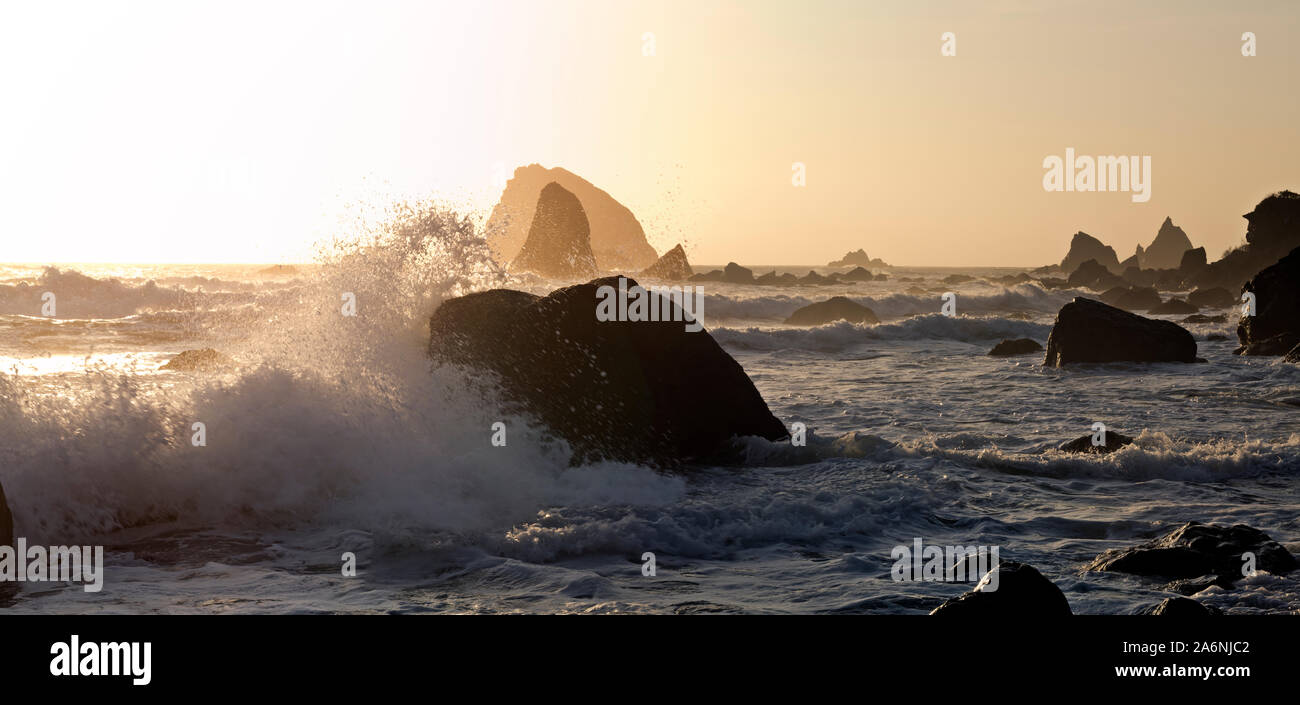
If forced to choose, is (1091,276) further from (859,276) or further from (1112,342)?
(1112,342)

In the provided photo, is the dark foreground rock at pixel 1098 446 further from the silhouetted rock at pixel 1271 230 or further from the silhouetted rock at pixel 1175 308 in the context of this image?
the silhouetted rock at pixel 1271 230

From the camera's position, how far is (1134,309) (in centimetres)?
4916

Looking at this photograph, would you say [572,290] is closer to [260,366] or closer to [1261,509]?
[260,366]

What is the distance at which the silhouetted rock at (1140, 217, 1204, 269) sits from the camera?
143625 millimetres

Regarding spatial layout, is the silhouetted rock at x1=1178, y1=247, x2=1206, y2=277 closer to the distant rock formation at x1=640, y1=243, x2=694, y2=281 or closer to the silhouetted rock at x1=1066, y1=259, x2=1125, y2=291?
the silhouetted rock at x1=1066, y1=259, x2=1125, y2=291

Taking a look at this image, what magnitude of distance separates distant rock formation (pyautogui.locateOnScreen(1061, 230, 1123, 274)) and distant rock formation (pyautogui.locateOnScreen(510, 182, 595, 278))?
84.1 m

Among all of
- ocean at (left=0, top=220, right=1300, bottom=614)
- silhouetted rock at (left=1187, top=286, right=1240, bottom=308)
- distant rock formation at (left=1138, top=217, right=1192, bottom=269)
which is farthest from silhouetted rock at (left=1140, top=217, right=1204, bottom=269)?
ocean at (left=0, top=220, right=1300, bottom=614)

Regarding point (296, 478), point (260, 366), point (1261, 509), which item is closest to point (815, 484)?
point (1261, 509)

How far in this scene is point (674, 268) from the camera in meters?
84.4

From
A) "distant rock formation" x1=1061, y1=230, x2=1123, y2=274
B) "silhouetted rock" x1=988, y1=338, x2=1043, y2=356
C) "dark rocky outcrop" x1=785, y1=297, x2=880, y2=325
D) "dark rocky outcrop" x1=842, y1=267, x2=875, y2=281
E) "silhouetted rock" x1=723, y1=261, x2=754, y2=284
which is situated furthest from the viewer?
"distant rock formation" x1=1061, y1=230, x2=1123, y2=274

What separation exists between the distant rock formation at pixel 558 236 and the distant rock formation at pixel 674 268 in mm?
6563

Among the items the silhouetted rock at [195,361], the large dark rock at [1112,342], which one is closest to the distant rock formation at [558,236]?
the large dark rock at [1112,342]
